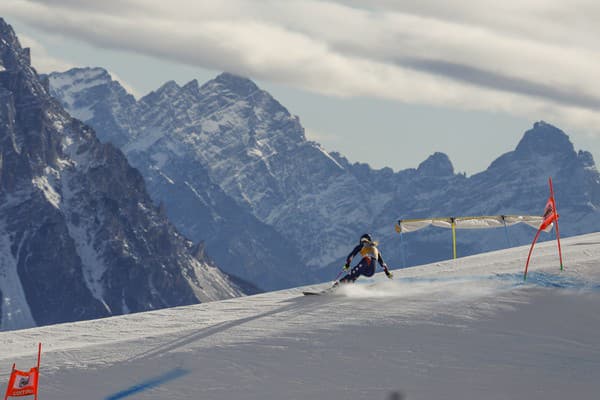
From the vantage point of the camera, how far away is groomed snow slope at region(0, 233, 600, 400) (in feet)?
89.7

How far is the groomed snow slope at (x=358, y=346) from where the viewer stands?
27.3 m

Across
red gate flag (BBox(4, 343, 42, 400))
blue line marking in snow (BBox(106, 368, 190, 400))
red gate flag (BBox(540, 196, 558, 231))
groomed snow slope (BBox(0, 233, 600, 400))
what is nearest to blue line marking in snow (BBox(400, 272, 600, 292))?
groomed snow slope (BBox(0, 233, 600, 400))

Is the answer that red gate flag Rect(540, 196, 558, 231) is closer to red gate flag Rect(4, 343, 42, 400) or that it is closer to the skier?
the skier

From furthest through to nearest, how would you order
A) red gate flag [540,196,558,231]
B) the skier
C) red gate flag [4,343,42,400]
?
red gate flag [540,196,558,231]
the skier
red gate flag [4,343,42,400]

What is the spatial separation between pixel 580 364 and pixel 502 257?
58.5 feet

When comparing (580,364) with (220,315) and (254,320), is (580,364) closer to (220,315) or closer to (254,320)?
(254,320)

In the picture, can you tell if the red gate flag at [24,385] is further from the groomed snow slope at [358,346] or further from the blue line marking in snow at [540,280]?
the blue line marking in snow at [540,280]

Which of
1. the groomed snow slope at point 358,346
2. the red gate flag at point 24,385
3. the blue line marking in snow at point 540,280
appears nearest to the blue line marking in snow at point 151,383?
the groomed snow slope at point 358,346

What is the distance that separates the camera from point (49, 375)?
28672 millimetres

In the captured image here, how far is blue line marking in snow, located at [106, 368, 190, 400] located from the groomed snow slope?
0.17 ft

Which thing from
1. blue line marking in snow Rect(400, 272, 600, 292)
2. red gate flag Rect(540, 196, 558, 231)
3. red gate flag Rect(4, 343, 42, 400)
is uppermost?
red gate flag Rect(540, 196, 558, 231)

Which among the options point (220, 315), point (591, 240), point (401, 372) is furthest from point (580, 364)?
point (591, 240)

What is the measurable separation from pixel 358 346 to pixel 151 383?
5.96m

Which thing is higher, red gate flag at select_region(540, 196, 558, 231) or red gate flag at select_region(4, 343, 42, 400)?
red gate flag at select_region(540, 196, 558, 231)
